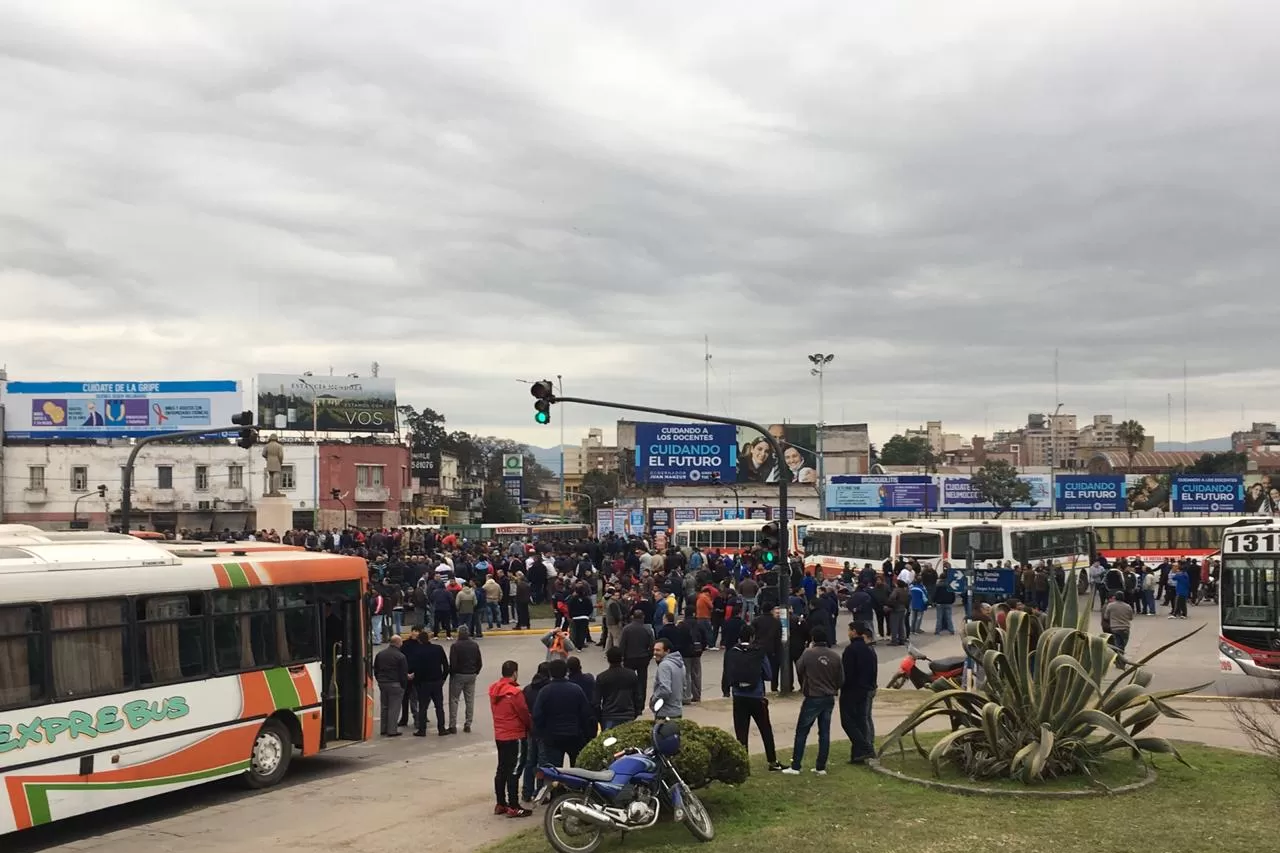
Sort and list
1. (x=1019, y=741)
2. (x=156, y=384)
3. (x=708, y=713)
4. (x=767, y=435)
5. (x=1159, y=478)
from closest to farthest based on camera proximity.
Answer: (x=1019, y=741) → (x=708, y=713) → (x=767, y=435) → (x=156, y=384) → (x=1159, y=478)

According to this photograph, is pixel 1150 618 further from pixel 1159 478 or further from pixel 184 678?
pixel 1159 478

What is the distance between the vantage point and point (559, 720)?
38.4 ft

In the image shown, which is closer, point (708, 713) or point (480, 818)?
point (480, 818)

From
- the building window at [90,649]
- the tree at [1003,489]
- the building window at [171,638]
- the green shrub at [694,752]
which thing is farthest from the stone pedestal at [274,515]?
the tree at [1003,489]

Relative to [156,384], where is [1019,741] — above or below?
below

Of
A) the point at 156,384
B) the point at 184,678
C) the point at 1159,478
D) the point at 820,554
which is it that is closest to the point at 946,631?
the point at 820,554

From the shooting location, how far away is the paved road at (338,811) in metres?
11.4

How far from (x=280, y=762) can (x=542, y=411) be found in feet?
30.5

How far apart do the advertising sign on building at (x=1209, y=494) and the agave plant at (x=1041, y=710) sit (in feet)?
216

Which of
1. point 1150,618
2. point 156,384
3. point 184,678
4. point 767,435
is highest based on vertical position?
point 156,384

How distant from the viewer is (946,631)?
30.5 meters

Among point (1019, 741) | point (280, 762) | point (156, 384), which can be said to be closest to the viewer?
point (1019, 741)

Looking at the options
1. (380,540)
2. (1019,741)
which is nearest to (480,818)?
(1019,741)

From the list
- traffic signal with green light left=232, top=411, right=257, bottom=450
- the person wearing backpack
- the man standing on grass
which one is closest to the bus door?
the person wearing backpack
